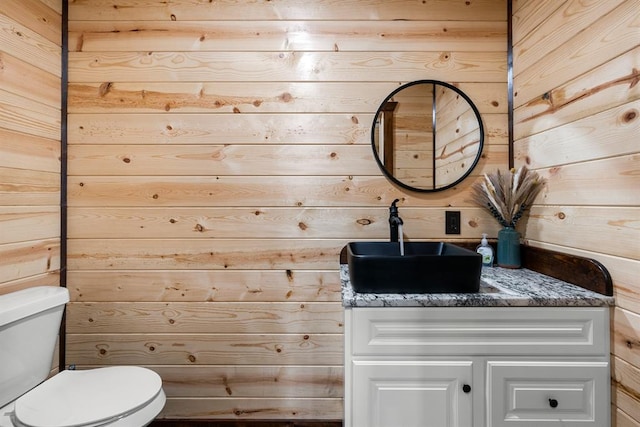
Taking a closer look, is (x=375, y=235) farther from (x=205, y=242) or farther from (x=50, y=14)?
(x=50, y=14)

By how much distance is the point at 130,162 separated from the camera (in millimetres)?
1639

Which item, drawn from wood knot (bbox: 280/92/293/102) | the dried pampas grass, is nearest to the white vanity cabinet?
the dried pampas grass

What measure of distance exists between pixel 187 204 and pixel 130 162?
351 millimetres

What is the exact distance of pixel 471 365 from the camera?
1105mm

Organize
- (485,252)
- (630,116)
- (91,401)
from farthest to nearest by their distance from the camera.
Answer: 1. (485,252)
2. (91,401)
3. (630,116)

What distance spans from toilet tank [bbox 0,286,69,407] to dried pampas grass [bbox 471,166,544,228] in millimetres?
1926

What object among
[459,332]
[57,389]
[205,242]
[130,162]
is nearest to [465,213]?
[459,332]

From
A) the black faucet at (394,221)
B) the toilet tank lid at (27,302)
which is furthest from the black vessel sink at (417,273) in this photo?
the toilet tank lid at (27,302)

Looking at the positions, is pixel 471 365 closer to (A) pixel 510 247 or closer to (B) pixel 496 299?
(B) pixel 496 299

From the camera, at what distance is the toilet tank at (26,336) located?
1.17 meters

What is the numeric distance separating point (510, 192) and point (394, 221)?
1.78 ft

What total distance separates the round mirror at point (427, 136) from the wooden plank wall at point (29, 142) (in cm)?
156

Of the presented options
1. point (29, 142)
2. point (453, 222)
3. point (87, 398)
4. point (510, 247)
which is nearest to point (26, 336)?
Answer: point (87, 398)

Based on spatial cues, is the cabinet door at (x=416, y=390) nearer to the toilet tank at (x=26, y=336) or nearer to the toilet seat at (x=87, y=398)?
the toilet seat at (x=87, y=398)
